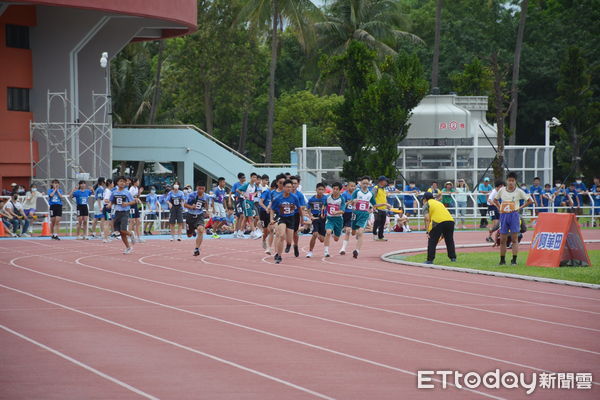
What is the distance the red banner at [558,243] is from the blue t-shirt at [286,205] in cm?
530

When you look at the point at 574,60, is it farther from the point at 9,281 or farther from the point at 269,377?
the point at 269,377

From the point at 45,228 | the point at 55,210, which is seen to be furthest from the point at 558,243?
the point at 45,228

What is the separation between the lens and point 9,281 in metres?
18.1

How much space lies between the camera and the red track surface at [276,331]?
9.12 metres

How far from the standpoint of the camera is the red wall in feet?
137

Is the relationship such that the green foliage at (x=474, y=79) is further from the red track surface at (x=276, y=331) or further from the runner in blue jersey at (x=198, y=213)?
the red track surface at (x=276, y=331)

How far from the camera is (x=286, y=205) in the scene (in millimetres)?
22281

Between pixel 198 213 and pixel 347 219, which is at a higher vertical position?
pixel 198 213

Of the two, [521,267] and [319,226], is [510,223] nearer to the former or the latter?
[521,267]

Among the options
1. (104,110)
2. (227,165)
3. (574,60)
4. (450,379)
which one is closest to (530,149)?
(574,60)

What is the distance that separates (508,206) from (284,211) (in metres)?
5.03

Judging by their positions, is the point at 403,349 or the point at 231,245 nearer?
the point at 403,349

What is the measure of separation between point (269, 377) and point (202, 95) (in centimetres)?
5107

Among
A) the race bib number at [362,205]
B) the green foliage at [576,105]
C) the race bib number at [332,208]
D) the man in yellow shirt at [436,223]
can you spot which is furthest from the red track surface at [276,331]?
the green foliage at [576,105]
